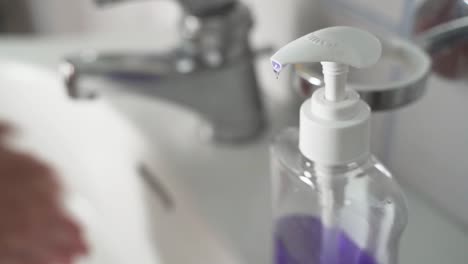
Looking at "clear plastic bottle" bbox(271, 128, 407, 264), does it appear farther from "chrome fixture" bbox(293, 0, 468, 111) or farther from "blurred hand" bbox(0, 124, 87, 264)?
"blurred hand" bbox(0, 124, 87, 264)

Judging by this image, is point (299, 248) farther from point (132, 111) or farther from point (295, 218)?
point (132, 111)

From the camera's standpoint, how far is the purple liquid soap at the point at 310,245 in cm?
24

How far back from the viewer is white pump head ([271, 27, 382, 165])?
0.18 meters

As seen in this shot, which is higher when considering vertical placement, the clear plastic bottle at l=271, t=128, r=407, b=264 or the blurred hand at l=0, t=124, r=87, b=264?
the clear plastic bottle at l=271, t=128, r=407, b=264

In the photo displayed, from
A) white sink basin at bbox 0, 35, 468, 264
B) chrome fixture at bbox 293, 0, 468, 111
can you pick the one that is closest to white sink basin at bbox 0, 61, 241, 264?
white sink basin at bbox 0, 35, 468, 264

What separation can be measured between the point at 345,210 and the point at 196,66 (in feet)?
0.63

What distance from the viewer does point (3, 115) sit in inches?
22.4

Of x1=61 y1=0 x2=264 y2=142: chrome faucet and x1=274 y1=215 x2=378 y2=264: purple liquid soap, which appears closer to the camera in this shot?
x1=274 y1=215 x2=378 y2=264: purple liquid soap

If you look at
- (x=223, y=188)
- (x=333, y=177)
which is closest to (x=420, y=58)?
(x=333, y=177)

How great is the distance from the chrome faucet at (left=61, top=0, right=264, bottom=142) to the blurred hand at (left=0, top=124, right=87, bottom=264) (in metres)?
0.13

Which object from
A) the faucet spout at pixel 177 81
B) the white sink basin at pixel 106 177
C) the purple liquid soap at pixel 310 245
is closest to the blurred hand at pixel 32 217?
the white sink basin at pixel 106 177

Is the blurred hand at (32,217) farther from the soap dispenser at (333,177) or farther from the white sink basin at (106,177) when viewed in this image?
the soap dispenser at (333,177)

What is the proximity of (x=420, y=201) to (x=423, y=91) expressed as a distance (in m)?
0.06

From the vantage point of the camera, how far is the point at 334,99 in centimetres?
20
